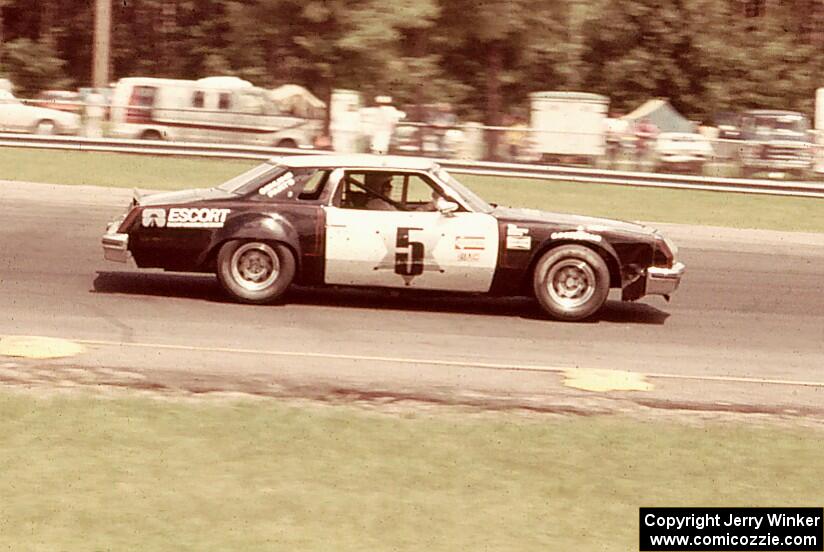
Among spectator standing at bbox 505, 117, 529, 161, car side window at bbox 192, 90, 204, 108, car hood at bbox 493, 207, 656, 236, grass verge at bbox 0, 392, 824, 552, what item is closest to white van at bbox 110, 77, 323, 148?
car side window at bbox 192, 90, 204, 108

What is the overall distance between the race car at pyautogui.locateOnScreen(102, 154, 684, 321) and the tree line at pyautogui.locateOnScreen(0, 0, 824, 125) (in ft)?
91.6

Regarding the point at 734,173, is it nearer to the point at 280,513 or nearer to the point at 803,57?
the point at 280,513

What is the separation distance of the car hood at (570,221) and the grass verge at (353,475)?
3339 millimetres

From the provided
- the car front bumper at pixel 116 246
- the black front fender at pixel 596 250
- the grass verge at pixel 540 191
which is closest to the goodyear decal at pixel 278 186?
the car front bumper at pixel 116 246

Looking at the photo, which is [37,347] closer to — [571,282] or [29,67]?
[571,282]

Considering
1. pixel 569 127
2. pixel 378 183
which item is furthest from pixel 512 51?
pixel 378 183

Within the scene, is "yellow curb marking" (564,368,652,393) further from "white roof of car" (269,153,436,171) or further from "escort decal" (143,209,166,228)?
"escort decal" (143,209,166,228)

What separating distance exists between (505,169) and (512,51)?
25.9m

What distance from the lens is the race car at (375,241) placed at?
11.1 meters

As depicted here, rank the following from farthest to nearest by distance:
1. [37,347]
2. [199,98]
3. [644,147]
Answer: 1. [199,98]
2. [644,147]
3. [37,347]

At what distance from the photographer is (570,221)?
1138 cm

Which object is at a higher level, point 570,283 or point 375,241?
point 375,241

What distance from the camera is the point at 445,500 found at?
6.30m

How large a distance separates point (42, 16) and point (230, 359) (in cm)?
4918
